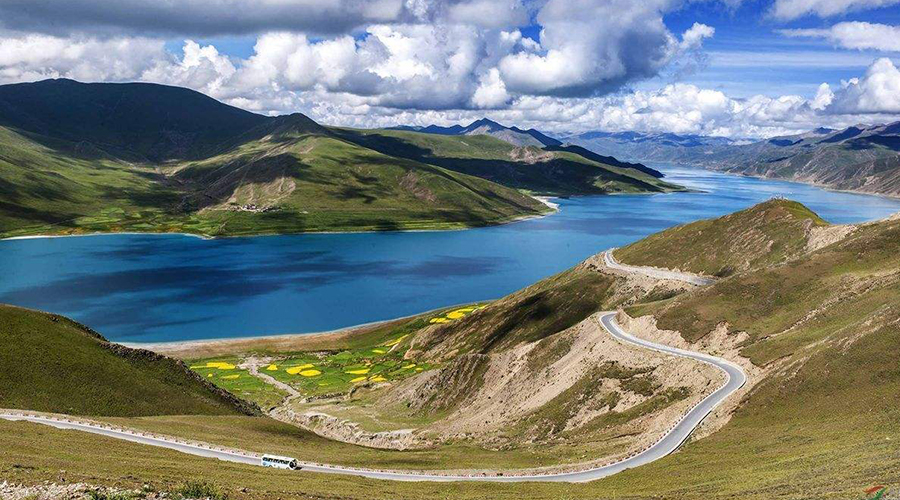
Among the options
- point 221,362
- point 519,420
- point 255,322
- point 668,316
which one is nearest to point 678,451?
point 519,420

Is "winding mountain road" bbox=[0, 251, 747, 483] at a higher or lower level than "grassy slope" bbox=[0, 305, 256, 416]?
lower

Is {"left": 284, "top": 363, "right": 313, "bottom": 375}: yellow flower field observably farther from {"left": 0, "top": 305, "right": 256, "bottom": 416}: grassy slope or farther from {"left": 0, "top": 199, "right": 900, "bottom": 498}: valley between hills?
{"left": 0, "top": 305, "right": 256, "bottom": 416}: grassy slope

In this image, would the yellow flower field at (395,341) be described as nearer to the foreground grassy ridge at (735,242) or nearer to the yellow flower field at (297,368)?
the yellow flower field at (297,368)

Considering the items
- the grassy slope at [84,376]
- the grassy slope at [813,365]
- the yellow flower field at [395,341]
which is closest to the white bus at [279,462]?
the grassy slope at [84,376]

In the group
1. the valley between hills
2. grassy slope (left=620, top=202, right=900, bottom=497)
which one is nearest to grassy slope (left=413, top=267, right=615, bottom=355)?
the valley between hills

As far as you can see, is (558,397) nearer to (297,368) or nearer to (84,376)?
(84,376)

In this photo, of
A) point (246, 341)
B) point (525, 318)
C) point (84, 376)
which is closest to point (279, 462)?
point (84, 376)

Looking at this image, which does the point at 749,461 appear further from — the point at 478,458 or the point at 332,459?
the point at 332,459
